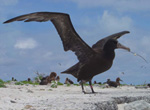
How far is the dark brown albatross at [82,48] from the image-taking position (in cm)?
701

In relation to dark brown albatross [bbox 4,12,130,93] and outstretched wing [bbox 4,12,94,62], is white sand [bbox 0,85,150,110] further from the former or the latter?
outstretched wing [bbox 4,12,94,62]

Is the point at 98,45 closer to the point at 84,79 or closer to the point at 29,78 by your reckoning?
the point at 84,79

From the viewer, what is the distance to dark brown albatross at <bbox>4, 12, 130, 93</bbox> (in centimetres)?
701

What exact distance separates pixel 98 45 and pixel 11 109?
394cm

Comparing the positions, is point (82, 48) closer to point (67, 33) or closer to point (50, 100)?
point (67, 33)

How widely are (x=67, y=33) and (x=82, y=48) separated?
1.92 ft

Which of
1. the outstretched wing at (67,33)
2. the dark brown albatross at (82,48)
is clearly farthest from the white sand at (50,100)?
the outstretched wing at (67,33)

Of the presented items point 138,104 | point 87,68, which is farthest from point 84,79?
point 138,104

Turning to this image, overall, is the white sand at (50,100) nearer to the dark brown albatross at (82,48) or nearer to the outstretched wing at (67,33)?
the dark brown albatross at (82,48)

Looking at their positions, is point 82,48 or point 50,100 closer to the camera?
point 50,100

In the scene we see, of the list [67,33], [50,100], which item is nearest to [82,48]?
[67,33]

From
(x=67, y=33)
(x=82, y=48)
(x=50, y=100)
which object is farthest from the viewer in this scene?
(x=67, y=33)

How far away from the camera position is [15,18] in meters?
6.21

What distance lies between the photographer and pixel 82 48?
24.1 feet
